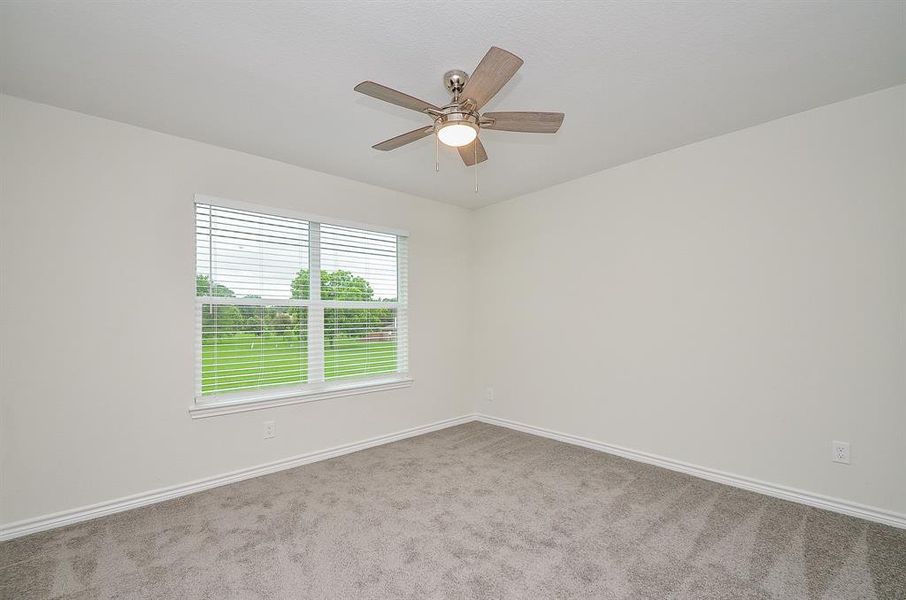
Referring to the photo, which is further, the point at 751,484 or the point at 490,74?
the point at 751,484

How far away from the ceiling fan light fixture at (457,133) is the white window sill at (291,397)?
2.37 m

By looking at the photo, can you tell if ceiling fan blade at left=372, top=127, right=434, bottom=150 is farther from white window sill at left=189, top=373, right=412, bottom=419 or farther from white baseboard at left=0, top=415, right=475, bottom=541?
white baseboard at left=0, top=415, right=475, bottom=541

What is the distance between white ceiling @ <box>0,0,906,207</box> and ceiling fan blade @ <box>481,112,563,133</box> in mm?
308

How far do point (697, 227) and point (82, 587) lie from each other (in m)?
4.04

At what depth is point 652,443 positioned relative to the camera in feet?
10.8

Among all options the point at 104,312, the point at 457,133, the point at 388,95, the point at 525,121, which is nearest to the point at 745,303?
the point at 525,121

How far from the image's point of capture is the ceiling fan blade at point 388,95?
1686mm

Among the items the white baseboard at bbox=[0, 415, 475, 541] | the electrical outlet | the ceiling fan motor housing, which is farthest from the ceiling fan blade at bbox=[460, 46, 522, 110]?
the white baseboard at bbox=[0, 415, 475, 541]

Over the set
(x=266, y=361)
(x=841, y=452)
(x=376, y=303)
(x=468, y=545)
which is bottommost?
(x=468, y=545)

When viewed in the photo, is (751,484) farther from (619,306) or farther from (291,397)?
(291,397)

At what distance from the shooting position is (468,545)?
2.18 metres

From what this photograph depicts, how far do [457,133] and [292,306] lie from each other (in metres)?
2.12

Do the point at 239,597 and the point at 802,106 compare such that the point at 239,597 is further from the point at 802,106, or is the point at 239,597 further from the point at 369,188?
the point at 802,106

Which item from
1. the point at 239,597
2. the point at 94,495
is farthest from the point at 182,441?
the point at 239,597
